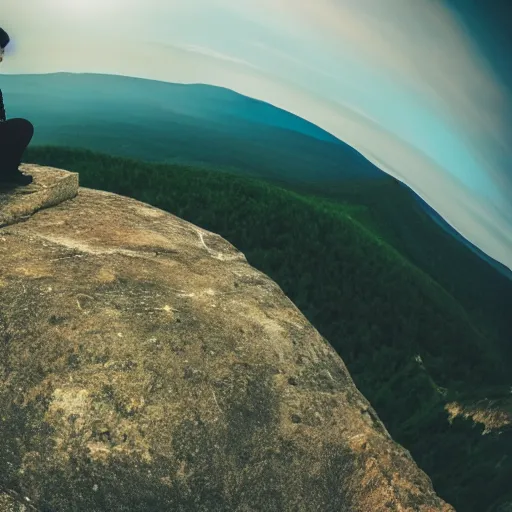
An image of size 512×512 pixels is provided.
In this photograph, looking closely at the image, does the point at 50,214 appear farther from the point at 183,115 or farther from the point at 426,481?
the point at 183,115

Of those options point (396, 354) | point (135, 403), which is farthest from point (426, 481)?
point (396, 354)

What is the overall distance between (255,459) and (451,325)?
700cm

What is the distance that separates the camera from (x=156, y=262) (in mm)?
5895

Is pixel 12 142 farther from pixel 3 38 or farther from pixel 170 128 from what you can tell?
pixel 170 128

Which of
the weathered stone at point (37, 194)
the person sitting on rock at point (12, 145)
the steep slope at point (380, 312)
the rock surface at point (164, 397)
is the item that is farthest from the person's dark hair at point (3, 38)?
the steep slope at point (380, 312)

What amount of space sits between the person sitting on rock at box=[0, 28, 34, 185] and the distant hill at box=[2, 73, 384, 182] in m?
6.97

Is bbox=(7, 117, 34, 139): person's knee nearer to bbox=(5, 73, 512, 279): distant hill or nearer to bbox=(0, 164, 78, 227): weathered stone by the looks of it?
bbox=(0, 164, 78, 227): weathered stone

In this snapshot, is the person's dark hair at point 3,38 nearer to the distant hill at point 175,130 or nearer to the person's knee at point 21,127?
the person's knee at point 21,127

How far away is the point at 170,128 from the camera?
15477 mm

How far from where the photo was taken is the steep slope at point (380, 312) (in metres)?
8.87

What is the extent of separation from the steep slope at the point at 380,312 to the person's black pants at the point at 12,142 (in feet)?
14.4

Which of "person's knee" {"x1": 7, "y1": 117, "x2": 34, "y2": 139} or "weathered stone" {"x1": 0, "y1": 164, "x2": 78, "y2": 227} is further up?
"person's knee" {"x1": 7, "y1": 117, "x2": 34, "y2": 139}

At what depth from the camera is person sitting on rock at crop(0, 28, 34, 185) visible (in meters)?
6.23

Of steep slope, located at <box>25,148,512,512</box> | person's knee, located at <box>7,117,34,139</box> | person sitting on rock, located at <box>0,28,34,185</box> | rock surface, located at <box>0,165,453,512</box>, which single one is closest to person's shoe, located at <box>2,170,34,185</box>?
person sitting on rock, located at <box>0,28,34,185</box>
